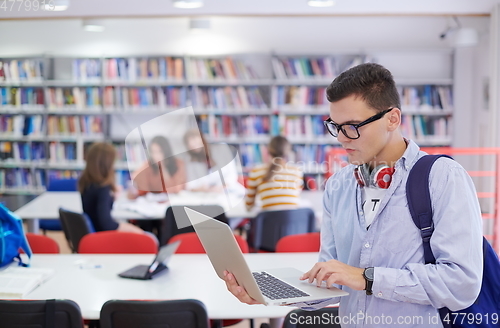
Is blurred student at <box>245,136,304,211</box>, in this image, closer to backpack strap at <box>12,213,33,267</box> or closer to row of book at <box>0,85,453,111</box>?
backpack strap at <box>12,213,33,267</box>

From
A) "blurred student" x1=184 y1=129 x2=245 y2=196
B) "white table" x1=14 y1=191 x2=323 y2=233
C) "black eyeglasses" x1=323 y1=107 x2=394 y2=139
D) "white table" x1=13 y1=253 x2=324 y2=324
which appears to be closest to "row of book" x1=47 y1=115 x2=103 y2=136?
"white table" x1=14 y1=191 x2=323 y2=233

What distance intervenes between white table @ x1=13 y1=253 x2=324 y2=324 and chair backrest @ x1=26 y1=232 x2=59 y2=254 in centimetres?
16

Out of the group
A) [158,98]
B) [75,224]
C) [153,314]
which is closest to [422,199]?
[153,314]

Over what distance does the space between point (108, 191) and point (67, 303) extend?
6.08 ft

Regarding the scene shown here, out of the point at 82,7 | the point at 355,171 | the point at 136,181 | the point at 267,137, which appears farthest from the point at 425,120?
the point at 355,171

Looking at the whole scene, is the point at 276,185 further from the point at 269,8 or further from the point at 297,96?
the point at 297,96

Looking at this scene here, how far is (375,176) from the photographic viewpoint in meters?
1.42

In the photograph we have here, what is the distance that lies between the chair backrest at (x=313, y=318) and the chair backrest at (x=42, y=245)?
1705 mm

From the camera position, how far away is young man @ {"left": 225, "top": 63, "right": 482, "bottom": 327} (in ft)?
4.05

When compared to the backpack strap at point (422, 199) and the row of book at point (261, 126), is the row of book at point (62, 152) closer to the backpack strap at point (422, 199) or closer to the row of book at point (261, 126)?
the row of book at point (261, 126)

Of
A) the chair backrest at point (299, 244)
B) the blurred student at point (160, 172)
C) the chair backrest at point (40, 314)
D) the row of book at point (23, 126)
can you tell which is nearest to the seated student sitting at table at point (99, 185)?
the blurred student at point (160, 172)

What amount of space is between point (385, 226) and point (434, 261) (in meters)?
0.14

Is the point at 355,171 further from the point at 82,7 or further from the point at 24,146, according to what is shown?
the point at 24,146

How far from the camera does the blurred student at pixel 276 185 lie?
3.89m
